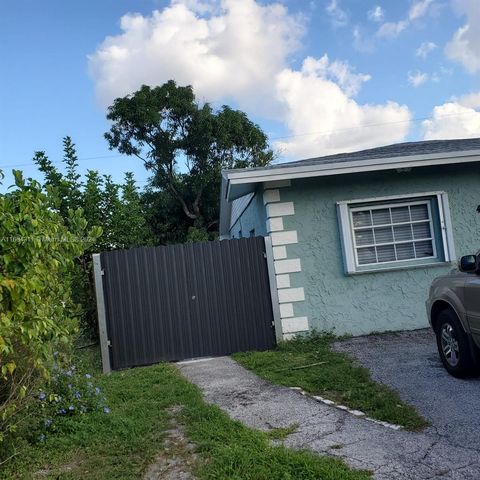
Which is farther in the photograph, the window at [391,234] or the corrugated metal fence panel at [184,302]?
the window at [391,234]

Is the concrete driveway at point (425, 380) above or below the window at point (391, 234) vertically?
below

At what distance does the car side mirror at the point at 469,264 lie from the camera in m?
5.11

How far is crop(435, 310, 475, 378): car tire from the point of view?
5.23 m

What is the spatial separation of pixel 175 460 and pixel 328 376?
263 centimetres

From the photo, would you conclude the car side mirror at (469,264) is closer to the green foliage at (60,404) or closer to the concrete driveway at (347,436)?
the concrete driveway at (347,436)

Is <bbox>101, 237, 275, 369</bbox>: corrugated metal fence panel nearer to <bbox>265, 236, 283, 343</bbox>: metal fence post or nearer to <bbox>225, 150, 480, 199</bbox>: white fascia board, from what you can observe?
<bbox>265, 236, 283, 343</bbox>: metal fence post

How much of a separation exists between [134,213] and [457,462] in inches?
270

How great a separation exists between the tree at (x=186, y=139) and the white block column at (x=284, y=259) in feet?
54.8

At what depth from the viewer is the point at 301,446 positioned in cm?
390

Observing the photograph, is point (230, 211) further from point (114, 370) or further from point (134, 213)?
point (114, 370)

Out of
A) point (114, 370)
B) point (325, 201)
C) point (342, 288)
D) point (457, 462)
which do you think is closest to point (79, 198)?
point (114, 370)

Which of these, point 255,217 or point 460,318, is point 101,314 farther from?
point 460,318

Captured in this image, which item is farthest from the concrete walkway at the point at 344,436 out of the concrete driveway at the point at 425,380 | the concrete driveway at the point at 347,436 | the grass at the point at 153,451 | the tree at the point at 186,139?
the tree at the point at 186,139

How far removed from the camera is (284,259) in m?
8.20
